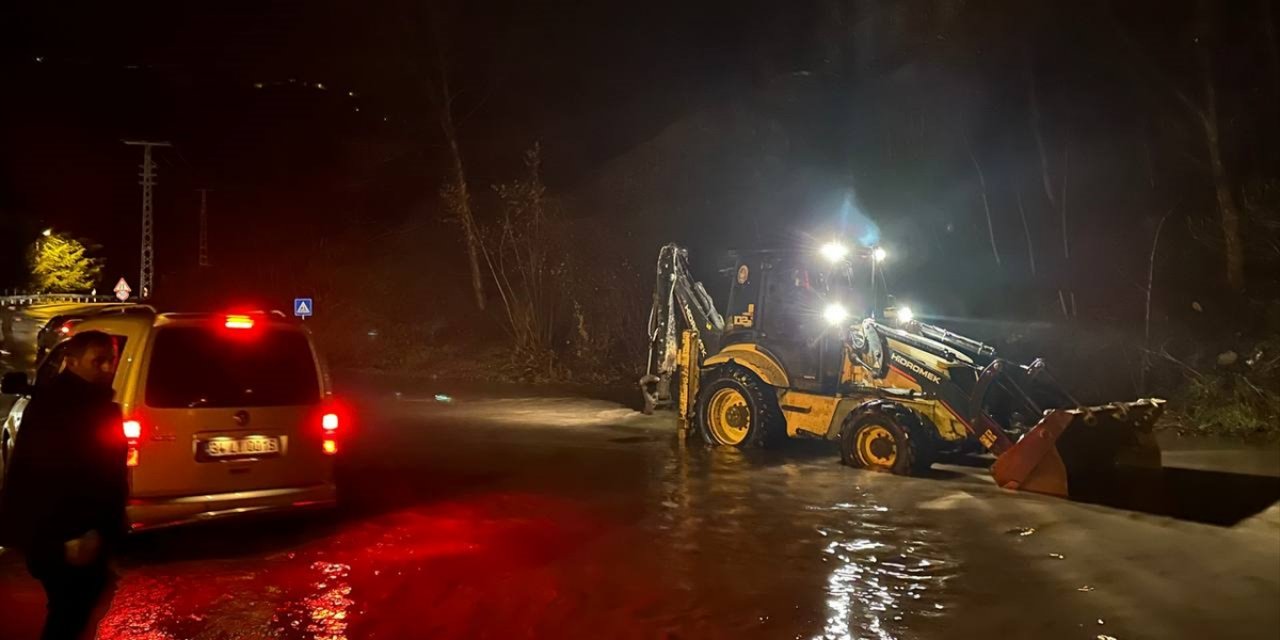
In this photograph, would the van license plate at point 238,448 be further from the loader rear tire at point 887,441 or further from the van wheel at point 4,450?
the loader rear tire at point 887,441

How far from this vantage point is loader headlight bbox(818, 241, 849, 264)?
1259 cm

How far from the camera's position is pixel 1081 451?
36.5 ft

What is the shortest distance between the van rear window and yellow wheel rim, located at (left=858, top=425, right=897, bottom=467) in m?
6.61

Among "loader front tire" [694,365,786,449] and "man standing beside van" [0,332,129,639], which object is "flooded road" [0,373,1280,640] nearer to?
"loader front tire" [694,365,786,449]

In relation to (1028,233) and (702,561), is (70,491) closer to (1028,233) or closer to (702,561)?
(702,561)

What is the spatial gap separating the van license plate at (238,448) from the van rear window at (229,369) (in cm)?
28

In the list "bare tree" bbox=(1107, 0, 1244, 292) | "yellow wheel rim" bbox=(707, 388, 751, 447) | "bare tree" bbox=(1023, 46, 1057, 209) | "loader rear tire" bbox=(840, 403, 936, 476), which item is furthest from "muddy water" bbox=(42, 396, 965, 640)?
"bare tree" bbox=(1023, 46, 1057, 209)

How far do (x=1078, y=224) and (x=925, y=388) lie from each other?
1362cm

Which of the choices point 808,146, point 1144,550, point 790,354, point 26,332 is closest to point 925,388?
point 790,354

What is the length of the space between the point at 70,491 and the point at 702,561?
4.77m

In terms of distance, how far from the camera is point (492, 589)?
22.8 feet

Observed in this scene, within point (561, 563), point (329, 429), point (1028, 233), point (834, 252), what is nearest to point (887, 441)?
point (834, 252)

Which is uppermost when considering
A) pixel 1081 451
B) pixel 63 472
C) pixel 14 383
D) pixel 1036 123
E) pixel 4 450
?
pixel 1036 123

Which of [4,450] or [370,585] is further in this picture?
[4,450]
